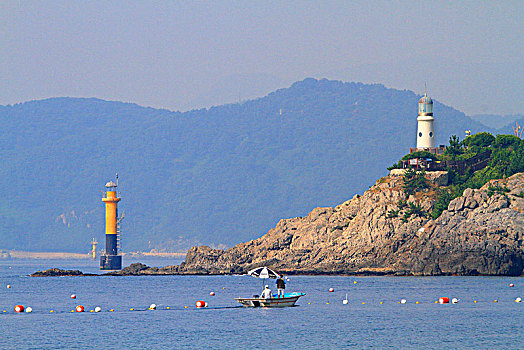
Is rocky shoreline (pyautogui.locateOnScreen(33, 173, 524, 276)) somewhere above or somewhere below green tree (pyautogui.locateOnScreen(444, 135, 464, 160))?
below

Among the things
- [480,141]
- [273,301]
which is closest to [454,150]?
[480,141]

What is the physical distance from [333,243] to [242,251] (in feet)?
63.5

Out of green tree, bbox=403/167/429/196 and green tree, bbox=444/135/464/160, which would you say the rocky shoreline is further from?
green tree, bbox=444/135/464/160

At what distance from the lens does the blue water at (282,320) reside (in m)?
55.9

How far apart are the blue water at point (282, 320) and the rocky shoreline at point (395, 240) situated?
11041mm

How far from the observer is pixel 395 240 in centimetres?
12862

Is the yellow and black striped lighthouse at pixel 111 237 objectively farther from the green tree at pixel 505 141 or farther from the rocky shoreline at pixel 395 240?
the green tree at pixel 505 141

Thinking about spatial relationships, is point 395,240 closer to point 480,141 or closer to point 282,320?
point 480,141

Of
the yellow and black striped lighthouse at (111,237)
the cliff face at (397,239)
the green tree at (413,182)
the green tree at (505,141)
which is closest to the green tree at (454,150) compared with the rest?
the green tree at (505,141)

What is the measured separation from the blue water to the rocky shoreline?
11.0m

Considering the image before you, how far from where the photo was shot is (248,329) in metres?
61.9

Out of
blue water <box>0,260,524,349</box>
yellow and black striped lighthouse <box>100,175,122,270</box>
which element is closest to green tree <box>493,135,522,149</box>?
blue water <box>0,260,524,349</box>

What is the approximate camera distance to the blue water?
183 ft

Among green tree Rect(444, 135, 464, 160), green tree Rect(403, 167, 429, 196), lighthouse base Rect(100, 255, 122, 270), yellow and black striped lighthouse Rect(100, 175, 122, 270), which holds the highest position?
green tree Rect(444, 135, 464, 160)
